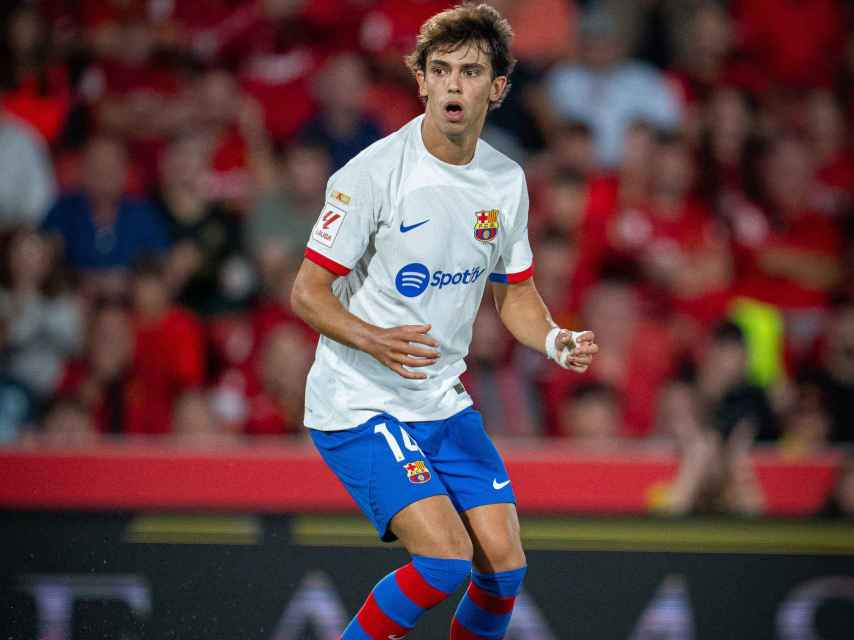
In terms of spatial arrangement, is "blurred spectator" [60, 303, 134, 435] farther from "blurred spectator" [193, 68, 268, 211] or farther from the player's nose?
the player's nose

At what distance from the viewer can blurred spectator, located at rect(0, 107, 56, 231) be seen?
890 cm

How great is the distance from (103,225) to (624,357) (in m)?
3.36

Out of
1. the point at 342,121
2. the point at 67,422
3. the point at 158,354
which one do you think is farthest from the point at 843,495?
the point at 67,422

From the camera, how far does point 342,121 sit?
30.2ft

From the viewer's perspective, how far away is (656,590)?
6.01 meters

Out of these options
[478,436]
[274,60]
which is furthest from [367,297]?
[274,60]

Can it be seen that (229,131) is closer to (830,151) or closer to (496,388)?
(496,388)

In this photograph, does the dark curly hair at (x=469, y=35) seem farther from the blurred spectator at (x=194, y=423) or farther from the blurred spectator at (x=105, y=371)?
the blurred spectator at (x=105, y=371)

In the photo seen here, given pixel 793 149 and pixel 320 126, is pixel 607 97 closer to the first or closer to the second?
pixel 793 149

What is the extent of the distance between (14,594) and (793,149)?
6.01 metres

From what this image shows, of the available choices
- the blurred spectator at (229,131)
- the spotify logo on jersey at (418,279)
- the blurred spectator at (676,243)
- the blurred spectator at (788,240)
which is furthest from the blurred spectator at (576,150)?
the spotify logo on jersey at (418,279)

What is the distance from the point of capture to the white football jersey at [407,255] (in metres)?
4.49

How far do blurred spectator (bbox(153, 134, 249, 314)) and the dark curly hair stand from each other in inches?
162

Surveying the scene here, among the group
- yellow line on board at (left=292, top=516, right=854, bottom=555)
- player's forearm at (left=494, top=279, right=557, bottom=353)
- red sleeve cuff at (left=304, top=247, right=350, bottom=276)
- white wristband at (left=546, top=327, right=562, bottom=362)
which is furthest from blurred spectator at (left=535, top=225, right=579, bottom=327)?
red sleeve cuff at (left=304, top=247, right=350, bottom=276)
